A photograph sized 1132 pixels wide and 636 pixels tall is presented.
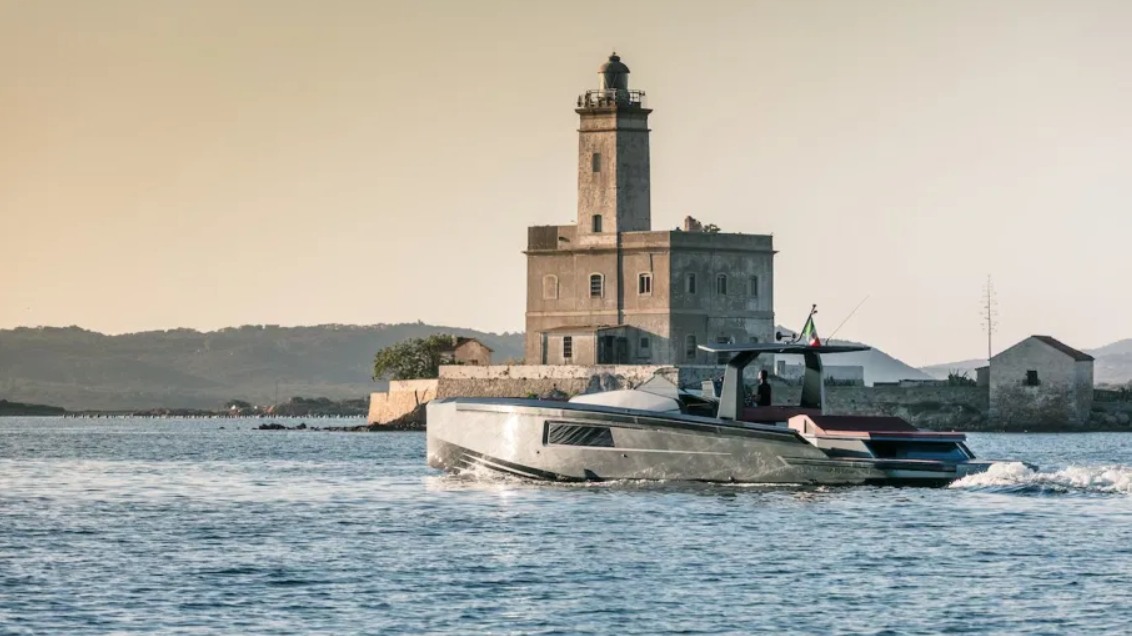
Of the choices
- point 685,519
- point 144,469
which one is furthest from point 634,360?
point 685,519

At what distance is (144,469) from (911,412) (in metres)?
46.8

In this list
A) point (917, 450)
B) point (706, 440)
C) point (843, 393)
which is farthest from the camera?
point (843, 393)

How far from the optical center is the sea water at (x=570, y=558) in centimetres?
1992

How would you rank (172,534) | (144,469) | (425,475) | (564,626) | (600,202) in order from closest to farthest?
(564,626)
(172,534)
(425,475)
(144,469)
(600,202)

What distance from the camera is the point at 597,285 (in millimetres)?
83188

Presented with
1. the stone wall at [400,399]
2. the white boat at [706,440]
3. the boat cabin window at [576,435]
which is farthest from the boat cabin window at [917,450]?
the stone wall at [400,399]

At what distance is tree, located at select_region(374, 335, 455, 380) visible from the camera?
325ft

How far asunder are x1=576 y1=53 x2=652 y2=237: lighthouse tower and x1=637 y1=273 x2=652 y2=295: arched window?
211 cm

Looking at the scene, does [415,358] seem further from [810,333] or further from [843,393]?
[810,333]

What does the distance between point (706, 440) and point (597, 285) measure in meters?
48.2

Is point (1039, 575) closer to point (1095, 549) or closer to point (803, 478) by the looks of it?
point (1095, 549)

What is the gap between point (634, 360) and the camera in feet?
270

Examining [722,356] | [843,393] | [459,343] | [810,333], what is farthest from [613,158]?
[810,333]

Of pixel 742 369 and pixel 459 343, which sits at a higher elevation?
pixel 459 343
